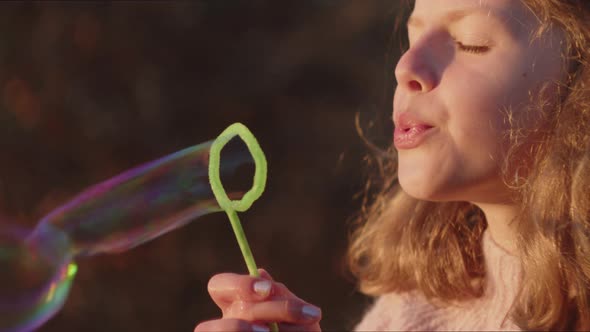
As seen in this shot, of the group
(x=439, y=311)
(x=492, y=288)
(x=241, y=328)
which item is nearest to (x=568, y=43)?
(x=492, y=288)

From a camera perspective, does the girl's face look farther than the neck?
No

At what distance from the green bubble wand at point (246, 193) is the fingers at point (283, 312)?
0.02 metres

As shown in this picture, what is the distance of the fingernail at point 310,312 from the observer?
929 mm

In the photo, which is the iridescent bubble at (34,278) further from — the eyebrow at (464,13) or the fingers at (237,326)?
the eyebrow at (464,13)

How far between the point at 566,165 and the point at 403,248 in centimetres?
45

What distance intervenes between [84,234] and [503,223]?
0.77 m

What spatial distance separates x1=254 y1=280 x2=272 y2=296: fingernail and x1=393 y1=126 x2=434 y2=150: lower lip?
0.42 meters

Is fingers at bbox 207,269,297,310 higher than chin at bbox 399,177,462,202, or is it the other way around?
chin at bbox 399,177,462,202

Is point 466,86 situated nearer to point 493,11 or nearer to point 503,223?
point 493,11

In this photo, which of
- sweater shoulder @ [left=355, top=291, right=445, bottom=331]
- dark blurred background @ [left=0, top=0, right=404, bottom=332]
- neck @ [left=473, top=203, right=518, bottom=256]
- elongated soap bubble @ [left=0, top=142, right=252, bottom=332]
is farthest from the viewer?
dark blurred background @ [left=0, top=0, right=404, bottom=332]

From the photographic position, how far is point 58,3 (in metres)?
2.41

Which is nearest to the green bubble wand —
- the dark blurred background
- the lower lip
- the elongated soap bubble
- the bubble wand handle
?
the bubble wand handle

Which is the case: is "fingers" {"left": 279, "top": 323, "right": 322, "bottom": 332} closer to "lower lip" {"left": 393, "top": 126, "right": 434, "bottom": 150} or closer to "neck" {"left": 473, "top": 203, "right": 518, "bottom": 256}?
"lower lip" {"left": 393, "top": 126, "right": 434, "bottom": 150}

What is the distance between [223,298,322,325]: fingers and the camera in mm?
924
